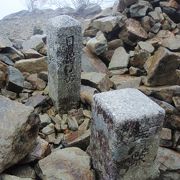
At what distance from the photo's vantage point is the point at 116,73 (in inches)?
231

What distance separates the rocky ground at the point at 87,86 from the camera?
135 inches

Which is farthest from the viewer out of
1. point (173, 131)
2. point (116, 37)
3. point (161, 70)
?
point (116, 37)

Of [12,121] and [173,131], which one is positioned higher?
[12,121]

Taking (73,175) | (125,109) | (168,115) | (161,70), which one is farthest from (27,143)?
(161,70)

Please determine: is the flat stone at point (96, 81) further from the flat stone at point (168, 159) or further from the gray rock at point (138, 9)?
the gray rock at point (138, 9)

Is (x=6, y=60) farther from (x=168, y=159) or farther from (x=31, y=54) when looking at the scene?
(x=168, y=159)

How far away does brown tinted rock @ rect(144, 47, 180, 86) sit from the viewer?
5043 millimetres

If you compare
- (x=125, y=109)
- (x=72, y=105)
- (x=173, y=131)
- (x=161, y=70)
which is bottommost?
(x=173, y=131)

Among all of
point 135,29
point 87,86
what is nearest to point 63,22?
point 87,86

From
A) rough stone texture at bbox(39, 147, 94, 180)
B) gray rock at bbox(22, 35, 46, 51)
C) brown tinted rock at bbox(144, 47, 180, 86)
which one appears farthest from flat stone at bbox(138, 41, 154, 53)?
rough stone texture at bbox(39, 147, 94, 180)

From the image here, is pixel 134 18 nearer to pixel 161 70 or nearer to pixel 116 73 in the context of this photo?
pixel 116 73

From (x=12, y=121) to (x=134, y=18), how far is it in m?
4.19

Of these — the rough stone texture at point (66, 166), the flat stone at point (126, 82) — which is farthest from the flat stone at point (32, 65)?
the rough stone texture at point (66, 166)

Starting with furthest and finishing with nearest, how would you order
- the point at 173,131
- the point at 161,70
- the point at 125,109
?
the point at 161,70 < the point at 173,131 < the point at 125,109
